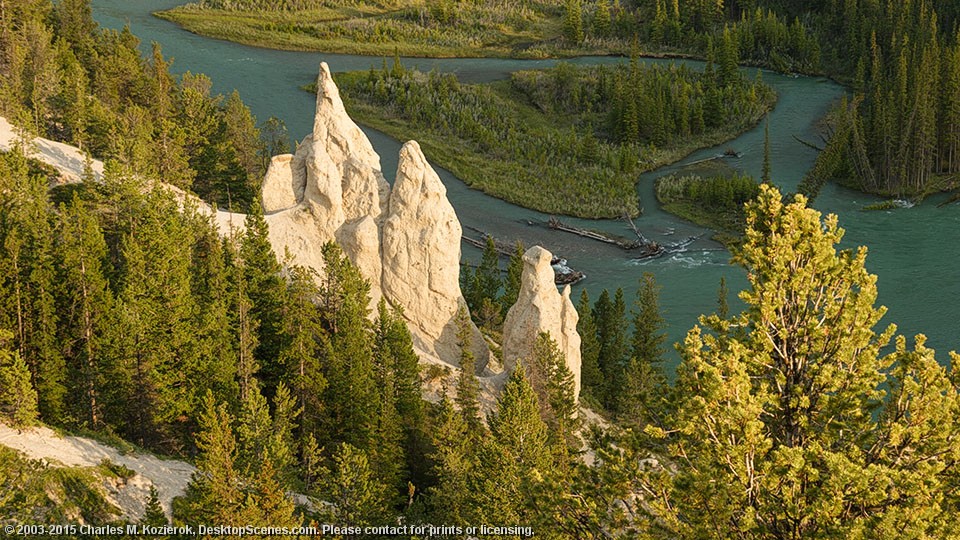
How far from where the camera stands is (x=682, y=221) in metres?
104

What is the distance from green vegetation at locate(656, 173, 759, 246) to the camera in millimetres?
102688

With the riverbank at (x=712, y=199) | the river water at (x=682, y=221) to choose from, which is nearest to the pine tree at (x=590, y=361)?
the river water at (x=682, y=221)

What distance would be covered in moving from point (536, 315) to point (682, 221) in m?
55.1

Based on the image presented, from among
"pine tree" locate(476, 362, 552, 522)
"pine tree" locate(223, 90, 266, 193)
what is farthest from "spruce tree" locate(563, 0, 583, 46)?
"pine tree" locate(476, 362, 552, 522)

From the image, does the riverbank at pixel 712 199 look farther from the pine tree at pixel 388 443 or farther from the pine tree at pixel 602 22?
the pine tree at pixel 602 22

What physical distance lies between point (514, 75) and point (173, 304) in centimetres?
10533

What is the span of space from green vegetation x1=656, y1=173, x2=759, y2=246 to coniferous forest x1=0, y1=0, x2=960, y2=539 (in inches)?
18.9

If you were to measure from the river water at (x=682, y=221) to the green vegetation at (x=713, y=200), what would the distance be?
206 cm

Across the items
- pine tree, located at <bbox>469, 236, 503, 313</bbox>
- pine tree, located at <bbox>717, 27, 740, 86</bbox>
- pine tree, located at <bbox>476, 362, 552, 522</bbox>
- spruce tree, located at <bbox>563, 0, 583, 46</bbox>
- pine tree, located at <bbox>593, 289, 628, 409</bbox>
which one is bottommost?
pine tree, located at <bbox>593, 289, 628, 409</bbox>

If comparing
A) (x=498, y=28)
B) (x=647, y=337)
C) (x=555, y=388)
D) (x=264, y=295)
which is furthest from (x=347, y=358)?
(x=498, y=28)

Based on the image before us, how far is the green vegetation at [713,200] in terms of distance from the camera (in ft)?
337

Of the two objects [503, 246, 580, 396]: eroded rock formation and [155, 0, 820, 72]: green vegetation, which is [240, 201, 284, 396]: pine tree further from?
[155, 0, 820, 72]: green vegetation

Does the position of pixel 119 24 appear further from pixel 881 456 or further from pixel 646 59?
pixel 881 456

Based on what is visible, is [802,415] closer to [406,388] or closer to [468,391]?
[468,391]
